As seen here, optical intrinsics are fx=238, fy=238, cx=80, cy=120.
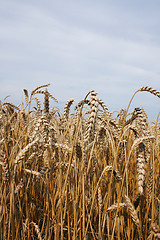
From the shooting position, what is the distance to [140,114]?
46.8 inches

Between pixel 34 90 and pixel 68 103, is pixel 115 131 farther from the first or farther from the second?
pixel 34 90

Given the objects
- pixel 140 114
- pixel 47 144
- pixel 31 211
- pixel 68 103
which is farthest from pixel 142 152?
pixel 31 211

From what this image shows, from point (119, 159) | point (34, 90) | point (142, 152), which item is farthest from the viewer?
point (34, 90)

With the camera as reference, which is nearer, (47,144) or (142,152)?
(142,152)

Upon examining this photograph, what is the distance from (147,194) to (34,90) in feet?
3.40

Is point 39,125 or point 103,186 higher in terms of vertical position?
point 39,125

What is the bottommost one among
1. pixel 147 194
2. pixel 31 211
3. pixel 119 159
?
pixel 31 211

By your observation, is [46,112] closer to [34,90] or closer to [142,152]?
[34,90]

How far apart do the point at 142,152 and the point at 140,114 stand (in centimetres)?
20

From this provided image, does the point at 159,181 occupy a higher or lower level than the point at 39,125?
lower

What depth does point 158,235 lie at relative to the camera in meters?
0.87

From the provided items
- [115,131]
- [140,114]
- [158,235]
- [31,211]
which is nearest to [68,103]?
[115,131]

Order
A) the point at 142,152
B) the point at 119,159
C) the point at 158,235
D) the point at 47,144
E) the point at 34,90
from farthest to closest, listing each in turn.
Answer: the point at 34,90
the point at 119,159
the point at 47,144
the point at 142,152
the point at 158,235

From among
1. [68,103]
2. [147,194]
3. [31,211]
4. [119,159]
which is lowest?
[31,211]
